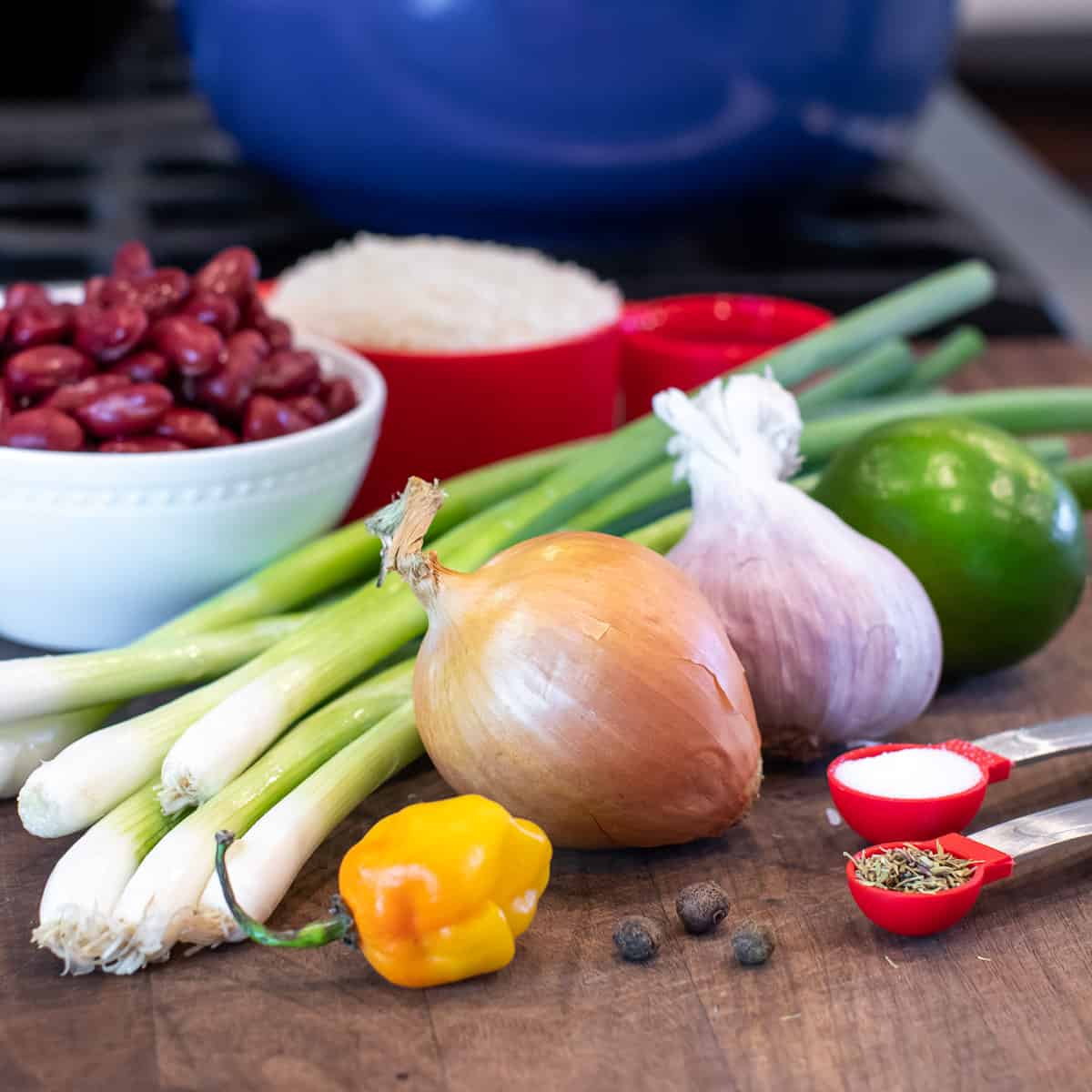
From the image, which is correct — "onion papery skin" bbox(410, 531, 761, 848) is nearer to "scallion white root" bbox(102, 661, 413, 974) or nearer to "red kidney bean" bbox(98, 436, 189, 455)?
"scallion white root" bbox(102, 661, 413, 974)

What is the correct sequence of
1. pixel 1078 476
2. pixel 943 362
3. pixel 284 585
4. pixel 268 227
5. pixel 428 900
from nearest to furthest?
1. pixel 428 900
2. pixel 284 585
3. pixel 1078 476
4. pixel 943 362
5. pixel 268 227

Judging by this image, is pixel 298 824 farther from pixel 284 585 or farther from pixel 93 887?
pixel 284 585

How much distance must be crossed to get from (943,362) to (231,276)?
0.68m

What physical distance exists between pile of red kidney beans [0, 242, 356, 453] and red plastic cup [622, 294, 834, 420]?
0.35 m

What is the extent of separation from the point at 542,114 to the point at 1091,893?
1.19 meters

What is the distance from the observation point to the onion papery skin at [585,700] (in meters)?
0.82

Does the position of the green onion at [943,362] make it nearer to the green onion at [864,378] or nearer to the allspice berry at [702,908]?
the green onion at [864,378]

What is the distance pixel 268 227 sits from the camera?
218cm

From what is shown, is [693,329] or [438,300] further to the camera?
[693,329]

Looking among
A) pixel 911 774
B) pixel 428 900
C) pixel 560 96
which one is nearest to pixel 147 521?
pixel 428 900

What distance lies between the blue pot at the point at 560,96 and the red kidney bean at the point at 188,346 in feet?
2.66

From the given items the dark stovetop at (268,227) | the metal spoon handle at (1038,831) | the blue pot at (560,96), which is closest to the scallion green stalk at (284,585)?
the metal spoon handle at (1038,831)

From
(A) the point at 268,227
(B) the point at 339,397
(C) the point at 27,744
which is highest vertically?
(B) the point at 339,397

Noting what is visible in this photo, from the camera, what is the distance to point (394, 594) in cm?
101
